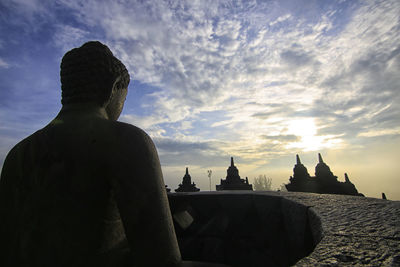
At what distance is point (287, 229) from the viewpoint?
7.29 feet

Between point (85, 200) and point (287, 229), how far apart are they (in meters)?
2.19

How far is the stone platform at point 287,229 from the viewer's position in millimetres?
867

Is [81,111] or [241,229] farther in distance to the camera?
[241,229]

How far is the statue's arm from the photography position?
106 cm

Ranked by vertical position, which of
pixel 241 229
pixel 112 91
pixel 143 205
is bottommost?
pixel 241 229

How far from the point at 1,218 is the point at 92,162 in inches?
28.1

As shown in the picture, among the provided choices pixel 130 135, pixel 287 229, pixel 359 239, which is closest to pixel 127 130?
pixel 130 135

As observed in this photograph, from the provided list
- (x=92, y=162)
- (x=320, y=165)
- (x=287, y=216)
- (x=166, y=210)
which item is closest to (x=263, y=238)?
(x=287, y=216)

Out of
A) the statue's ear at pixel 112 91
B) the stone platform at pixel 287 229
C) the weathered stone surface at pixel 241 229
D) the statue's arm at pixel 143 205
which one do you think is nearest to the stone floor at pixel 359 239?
the stone platform at pixel 287 229

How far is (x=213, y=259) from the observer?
7.99 ft

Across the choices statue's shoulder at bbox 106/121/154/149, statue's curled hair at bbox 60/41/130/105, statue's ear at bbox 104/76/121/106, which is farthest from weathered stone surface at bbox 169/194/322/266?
statue's curled hair at bbox 60/41/130/105

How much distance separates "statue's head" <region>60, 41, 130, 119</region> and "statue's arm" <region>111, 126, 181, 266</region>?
62 cm

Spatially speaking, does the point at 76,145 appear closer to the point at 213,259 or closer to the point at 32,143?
the point at 32,143

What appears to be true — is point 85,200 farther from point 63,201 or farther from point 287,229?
point 287,229
